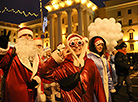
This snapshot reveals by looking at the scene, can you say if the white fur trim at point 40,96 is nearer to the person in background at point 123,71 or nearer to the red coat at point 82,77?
the red coat at point 82,77

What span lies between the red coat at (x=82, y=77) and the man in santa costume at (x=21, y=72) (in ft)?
1.91

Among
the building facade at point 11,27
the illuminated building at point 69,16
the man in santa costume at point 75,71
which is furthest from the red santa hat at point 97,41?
the building facade at point 11,27

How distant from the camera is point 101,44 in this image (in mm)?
3598

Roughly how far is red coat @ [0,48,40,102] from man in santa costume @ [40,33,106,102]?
26.9 inches

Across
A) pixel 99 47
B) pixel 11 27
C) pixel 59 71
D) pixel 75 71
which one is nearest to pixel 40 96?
pixel 59 71

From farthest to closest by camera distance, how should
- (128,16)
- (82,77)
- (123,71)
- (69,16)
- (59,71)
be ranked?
(69,16)
(128,16)
(123,71)
(59,71)
(82,77)

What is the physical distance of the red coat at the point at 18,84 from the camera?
277 cm

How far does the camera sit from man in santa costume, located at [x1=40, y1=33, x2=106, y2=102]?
232cm

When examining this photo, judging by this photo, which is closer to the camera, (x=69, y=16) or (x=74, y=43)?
(x=74, y=43)

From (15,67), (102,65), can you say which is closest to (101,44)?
(102,65)

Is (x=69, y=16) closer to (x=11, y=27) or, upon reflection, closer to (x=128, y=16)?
(x=128, y=16)

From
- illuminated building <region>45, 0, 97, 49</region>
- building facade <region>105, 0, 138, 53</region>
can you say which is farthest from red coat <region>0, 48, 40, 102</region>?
building facade <region>105, 0, 138, 53</region>

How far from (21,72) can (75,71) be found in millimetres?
1183

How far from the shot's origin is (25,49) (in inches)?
120
